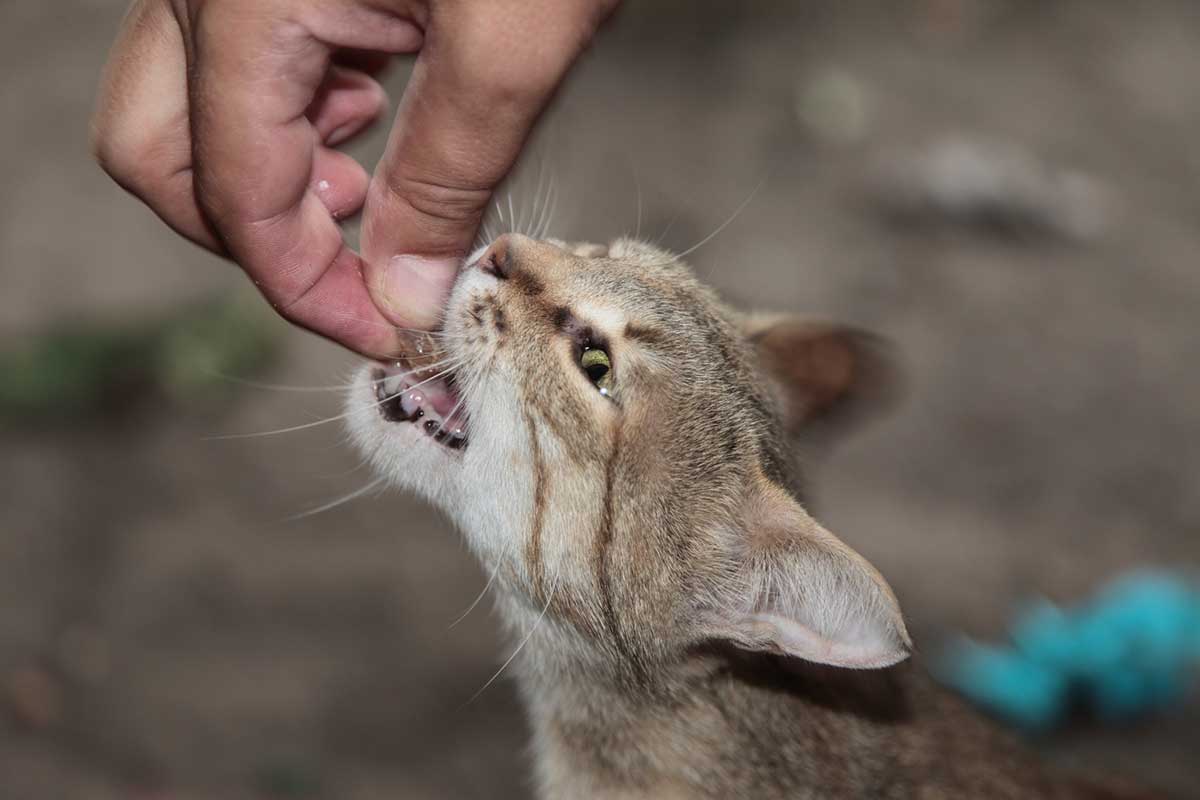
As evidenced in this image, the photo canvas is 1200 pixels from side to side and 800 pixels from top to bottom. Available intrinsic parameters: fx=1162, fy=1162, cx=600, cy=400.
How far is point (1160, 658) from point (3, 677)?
17.4 feet

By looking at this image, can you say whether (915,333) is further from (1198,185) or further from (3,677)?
(3,677)

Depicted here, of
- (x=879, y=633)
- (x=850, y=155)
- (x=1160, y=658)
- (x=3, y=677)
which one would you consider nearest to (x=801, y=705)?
(x=879, y=633)

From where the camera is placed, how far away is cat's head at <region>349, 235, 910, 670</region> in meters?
2.89

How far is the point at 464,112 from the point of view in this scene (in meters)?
2.33

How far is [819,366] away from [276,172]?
1.91m

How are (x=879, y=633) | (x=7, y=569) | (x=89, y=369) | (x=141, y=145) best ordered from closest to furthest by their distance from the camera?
(x=879, y=633) < (x=141, y=145) < (x=7, y=569) < (x=89, y=369)

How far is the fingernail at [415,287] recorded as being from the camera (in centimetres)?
272

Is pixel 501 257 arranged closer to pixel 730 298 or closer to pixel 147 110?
pixel 147 110

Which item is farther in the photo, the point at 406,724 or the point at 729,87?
the point at 729,87

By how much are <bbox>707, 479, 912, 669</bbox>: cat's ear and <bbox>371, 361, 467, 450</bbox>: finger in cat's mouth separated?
792 mm

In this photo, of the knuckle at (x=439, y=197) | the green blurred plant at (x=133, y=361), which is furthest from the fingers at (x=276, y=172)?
the green blurred plant at (x=133, y=361)

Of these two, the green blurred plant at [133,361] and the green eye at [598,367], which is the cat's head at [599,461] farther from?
the green blurred plant at [133,361]

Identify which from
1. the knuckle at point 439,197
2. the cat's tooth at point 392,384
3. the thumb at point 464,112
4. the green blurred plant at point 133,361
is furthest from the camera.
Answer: the green blurred plant at point 133,361

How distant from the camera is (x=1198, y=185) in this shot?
24.2 feet
